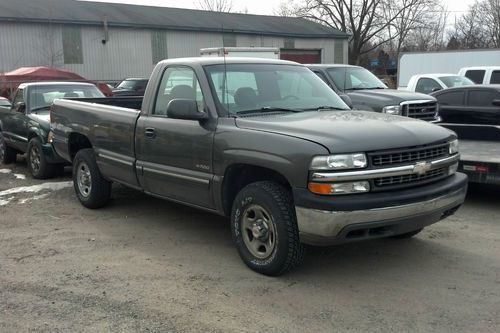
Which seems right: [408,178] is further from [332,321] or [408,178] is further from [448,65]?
[448,65]

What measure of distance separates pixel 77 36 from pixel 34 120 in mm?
23849

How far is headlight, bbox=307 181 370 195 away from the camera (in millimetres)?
4055

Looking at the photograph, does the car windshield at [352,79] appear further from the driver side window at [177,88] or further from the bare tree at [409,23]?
the bare tree at [409,23]

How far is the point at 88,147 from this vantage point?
7.38 m

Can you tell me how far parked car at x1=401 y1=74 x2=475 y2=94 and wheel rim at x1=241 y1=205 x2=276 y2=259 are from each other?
38.4 feet

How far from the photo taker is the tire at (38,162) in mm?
9055

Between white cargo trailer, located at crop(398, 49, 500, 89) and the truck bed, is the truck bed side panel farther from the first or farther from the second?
white cargo trailer, located at crop(398, 49, 500, 89)

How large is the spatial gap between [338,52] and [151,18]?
16228 millimetres

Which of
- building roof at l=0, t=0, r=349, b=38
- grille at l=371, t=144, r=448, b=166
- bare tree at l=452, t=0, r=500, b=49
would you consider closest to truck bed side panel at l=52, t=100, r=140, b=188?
grille at l=371, t=144, r=448, b=166

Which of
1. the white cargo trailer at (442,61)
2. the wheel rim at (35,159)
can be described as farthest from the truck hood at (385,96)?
the white cargo trailer at (442,61)

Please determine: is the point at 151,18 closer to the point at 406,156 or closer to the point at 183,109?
the point at 183,109

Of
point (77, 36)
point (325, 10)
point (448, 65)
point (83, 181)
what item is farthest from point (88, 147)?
point (325, 10)

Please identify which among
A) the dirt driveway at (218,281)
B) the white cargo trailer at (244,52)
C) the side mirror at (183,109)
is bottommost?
the dirt driveway at (218,281)

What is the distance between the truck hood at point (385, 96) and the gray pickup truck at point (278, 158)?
14.9 ft
